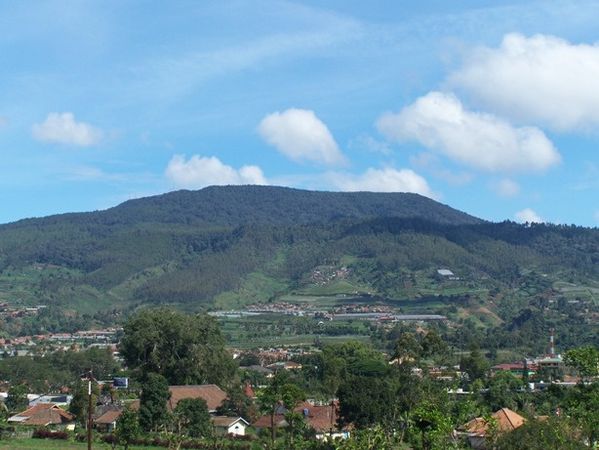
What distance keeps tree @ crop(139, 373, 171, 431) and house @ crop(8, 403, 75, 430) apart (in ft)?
28.3

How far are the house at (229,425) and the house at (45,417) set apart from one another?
397 inches

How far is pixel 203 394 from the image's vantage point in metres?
66.9

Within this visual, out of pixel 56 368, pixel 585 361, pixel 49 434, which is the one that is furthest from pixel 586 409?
pixel 56 368

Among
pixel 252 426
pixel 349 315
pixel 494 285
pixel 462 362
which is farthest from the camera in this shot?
pixel 494 285

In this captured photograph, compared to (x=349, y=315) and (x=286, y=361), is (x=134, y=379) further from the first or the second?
(x=349, y=315)

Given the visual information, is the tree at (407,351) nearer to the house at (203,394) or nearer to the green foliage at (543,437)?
the house at (203,394)

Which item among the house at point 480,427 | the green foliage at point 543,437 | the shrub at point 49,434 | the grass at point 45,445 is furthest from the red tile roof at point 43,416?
the green foliage at point 543,437

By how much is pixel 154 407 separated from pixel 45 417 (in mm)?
12342

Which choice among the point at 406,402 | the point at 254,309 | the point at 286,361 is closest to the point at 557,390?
the point at 406,402

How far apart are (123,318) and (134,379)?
11259 centimetres

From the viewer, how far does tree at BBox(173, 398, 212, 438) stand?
185 ft

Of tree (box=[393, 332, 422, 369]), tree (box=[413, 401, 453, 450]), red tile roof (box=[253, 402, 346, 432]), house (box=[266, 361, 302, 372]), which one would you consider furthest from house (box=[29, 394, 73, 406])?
tree (box=[413, 401, 453, 450])

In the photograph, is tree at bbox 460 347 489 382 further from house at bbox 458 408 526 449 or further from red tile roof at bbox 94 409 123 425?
red tile roof at bbox 94 409 123 425

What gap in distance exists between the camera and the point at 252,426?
2539 inches
